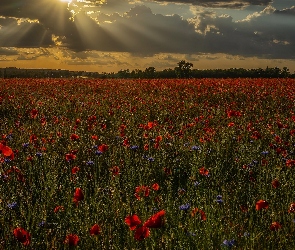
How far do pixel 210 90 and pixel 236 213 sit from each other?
39.8ft

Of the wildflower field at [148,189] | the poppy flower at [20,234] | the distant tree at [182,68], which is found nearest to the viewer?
the poppy flower at [20,234]

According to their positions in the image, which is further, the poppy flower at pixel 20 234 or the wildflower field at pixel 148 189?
the wildflower field at pixel 148 189

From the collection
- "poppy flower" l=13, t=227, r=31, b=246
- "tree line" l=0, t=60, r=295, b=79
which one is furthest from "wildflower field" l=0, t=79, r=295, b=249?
"tree line" l=0, t=60, r=295, b=79

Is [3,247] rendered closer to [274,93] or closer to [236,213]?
[236,213]

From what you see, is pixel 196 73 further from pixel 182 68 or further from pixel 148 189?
pixel 148 189

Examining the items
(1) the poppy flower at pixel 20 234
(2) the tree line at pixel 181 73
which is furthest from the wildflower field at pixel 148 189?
(2) the tree line at pixel 181 73

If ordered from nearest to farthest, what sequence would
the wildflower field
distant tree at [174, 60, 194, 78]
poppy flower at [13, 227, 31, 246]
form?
poppy flower at [13, 227, 31, 246], the wildflower field, distant tree at [174, 60, 194, 78]

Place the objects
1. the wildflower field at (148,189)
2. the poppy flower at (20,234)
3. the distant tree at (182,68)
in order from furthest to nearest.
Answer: the distant tree at (182,68), the wildflower field at (148,189), the poppy flower at (20,234)

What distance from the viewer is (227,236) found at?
10.0ft

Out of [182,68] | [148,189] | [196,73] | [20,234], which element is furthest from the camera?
[196,73]

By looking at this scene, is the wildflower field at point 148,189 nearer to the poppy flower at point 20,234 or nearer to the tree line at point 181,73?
the poppy flower at point 20,234

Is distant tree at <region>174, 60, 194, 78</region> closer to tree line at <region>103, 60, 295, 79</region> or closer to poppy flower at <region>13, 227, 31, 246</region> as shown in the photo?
tree line at <region>103, 60, 295, 79</region>

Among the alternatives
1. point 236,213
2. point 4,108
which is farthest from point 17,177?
point 4,108

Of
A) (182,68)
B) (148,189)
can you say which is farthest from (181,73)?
(148,189)
